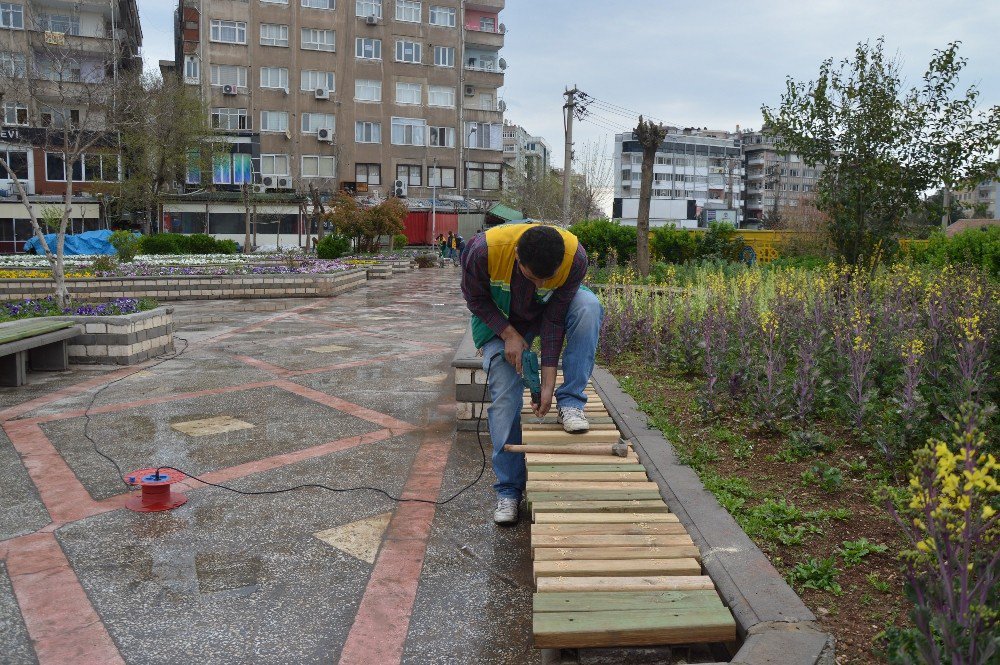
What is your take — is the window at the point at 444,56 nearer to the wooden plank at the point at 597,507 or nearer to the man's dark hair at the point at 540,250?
the man's dark hair at the point at 540,250

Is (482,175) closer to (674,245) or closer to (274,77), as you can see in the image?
(274,77)

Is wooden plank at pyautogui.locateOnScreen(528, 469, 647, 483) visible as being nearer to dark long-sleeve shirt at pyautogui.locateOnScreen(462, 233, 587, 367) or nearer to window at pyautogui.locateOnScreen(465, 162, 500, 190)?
dark long-sleeve shirt at pyautogui.locateOnScreen(462, 233, 587, 367)

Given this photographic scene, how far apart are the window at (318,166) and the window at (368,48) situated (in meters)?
6.55

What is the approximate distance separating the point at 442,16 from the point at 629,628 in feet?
172

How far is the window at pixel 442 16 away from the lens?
166 feet

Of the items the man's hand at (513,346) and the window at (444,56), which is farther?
the window at (444,56)

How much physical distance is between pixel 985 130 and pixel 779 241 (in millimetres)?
13097

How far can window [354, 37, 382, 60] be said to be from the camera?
49.5 metres

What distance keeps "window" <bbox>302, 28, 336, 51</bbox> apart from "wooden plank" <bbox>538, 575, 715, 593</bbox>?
50.7 m

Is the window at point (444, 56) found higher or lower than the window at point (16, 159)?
higher

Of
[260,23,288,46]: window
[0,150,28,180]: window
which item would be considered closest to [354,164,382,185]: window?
[260,23,288,46]: window

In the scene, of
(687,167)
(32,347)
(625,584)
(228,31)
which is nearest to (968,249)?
(625,584)

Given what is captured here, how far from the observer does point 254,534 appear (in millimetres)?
3982

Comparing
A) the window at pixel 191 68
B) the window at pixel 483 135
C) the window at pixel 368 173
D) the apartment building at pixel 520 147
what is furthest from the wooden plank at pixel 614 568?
the apartment building at pixel 520 147
